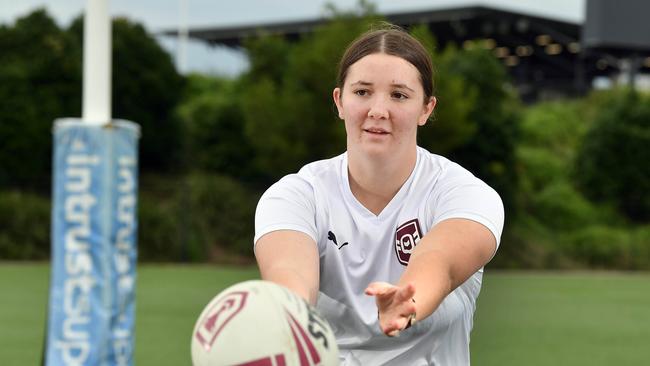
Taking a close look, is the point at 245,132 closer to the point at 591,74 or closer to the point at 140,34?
the point at 140,34

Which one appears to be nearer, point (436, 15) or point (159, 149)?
point (159, 149)

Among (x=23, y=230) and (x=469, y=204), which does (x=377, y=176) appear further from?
(x=23, y=230)

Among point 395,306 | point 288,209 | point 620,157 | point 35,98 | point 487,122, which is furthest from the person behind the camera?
point 620,157

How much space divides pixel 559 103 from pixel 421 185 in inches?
1348

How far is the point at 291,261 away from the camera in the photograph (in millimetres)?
3121

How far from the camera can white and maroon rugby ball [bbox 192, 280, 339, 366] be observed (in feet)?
8.64

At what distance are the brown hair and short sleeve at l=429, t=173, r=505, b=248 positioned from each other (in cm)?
30

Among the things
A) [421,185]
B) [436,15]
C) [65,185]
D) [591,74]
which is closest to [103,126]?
[65,185]

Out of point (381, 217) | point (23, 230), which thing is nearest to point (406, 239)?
point (381, 217)

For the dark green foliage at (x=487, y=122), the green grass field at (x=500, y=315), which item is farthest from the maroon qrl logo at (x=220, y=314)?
the dark green foliage at (x=487, y=122)

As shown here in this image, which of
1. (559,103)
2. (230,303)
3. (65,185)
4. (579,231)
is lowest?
(579,231)

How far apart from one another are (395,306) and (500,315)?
13281 millimetres

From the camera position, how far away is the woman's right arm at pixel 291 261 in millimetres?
3010

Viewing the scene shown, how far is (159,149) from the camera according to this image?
2689cm
